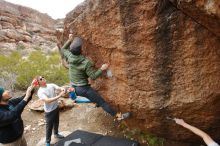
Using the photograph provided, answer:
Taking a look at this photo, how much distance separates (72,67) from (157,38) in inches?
70.7

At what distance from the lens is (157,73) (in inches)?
178

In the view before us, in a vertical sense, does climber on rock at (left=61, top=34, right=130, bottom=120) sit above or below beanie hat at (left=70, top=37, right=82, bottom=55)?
below

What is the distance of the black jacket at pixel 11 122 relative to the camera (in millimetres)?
4105

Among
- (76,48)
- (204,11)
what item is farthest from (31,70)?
(204,11)

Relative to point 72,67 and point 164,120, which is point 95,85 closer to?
point 72,67

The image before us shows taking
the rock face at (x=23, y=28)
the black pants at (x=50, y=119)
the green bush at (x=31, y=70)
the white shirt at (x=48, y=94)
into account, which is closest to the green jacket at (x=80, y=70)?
the white shirt at (x=48, y=94)

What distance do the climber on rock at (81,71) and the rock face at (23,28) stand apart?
16.2 meters

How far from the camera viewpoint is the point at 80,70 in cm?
503

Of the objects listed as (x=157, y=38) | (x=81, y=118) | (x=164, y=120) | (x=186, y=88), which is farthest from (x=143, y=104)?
(x=81, y=118)

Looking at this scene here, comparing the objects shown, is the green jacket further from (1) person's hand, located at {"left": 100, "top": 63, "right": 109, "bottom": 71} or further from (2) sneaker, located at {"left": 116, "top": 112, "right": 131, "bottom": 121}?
(2) sneaker, located at {"left": 116, "top": 112, "right": 131, "bottom": 121}

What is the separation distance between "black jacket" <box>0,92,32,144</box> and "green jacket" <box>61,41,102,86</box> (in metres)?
1.19

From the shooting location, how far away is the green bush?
9.91 meters

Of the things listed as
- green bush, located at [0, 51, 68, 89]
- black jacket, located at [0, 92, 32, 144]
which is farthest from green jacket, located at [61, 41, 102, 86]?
green bush, located at [0, 51, 68, 89]

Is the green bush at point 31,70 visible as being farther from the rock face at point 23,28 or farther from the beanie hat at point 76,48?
the rock face at point 23,28
